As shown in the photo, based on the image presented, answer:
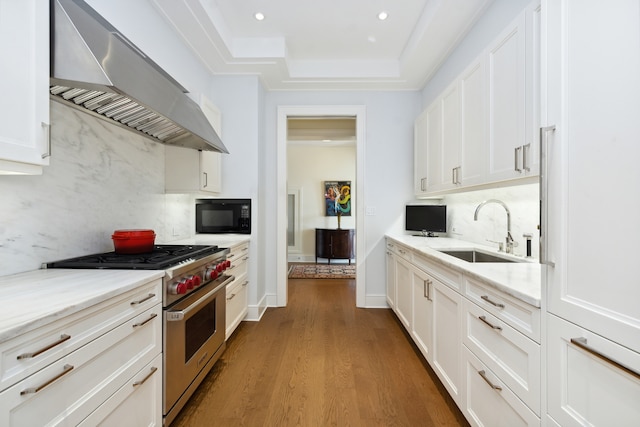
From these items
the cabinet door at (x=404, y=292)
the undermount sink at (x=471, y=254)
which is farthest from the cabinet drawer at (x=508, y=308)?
the cabinet door at (x=404, y=292)

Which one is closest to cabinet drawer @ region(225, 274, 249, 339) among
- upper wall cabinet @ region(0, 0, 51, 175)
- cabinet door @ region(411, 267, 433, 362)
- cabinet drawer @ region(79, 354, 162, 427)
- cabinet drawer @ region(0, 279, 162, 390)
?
cabinet drawer @ region(79, 354, 162, 427)

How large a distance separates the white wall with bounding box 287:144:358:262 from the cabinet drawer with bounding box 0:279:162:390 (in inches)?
218

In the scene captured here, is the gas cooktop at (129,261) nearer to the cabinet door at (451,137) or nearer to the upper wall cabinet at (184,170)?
the upper wall cabinet at (184,170)

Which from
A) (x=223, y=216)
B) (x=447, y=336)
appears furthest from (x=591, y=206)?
(x=223, y=216)

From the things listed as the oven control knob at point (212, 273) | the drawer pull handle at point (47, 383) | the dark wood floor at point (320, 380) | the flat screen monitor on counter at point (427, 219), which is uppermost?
the flat screen monitor on counter at point (427, 219)

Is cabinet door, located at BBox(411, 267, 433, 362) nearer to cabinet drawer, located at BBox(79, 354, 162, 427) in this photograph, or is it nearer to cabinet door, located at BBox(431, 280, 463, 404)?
cabinet door, located at BBox(431, 280, 463, 404)

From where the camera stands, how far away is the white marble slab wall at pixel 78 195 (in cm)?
129

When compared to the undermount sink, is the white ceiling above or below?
above

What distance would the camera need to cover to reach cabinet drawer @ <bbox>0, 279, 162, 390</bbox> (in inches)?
29.3

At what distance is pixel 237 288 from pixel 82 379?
176cm

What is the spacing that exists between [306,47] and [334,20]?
507 millimetres

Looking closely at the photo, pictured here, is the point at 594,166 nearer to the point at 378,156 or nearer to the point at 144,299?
the point at 144,299

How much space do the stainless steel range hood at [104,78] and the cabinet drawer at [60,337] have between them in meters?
0.88

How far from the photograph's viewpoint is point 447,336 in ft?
5.82
